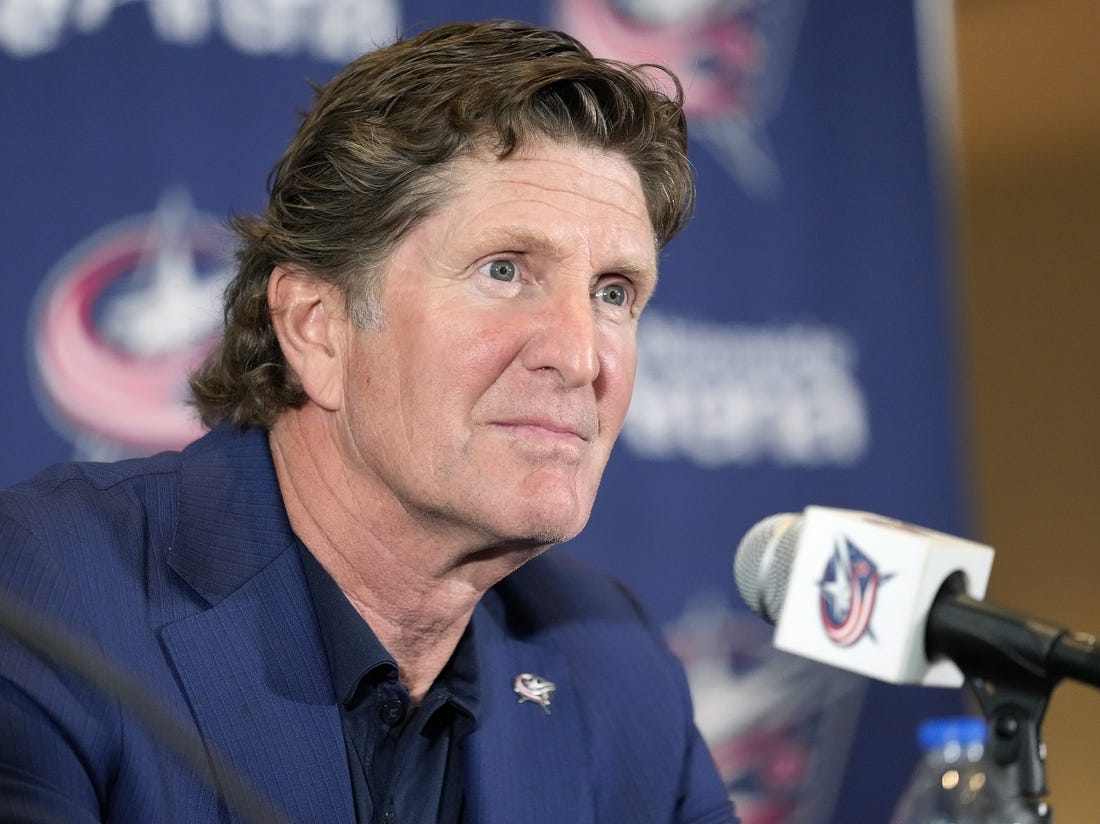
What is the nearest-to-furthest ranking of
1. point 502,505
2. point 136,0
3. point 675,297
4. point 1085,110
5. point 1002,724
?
point 1002,724 → point 502,505 → point 136,0 → point 675,297 → point 1085,110

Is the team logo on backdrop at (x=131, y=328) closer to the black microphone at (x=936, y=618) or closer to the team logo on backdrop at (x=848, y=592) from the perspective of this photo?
the black microphone at (x=936, y=618)

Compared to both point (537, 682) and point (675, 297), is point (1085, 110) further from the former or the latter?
point (537, 682)

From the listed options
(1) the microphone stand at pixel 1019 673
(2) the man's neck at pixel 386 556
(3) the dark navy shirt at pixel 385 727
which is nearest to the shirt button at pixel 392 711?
(3) the dark navy shirt at pixel 385 727

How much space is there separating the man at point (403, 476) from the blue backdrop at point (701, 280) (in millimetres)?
745

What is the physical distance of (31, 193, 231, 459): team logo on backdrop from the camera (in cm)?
268

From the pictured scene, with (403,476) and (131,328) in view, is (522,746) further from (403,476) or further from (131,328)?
(131,328)

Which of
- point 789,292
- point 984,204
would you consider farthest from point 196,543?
point 984,204

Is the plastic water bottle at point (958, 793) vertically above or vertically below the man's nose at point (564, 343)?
below

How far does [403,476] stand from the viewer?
1836 millimetres

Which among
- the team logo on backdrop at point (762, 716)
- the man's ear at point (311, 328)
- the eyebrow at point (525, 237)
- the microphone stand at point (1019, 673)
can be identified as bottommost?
the team logo on backdrop at point (762, 716)

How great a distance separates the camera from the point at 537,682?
2.10 metres

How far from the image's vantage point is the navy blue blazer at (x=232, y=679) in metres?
1.51

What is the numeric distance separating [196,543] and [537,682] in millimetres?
594

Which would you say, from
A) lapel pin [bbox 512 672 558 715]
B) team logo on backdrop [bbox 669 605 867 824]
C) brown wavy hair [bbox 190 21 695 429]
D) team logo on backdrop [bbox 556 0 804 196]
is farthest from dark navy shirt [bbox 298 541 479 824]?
team logo on backdrop [bbox 556 0 804 196]
